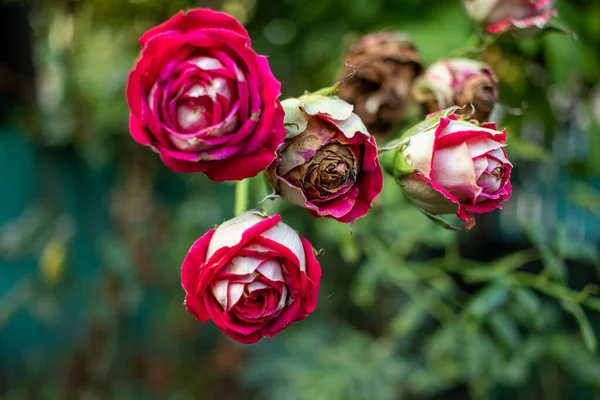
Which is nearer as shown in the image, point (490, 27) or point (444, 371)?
point (490, 27)

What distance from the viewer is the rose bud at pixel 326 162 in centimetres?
46

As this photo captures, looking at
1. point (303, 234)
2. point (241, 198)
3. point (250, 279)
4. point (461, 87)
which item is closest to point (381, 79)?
→ point (461, 87)

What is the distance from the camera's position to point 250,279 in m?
0.44

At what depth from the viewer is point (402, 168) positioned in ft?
1.69

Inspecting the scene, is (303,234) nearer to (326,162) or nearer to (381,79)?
(381,79)

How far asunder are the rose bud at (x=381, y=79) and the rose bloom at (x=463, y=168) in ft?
0.65

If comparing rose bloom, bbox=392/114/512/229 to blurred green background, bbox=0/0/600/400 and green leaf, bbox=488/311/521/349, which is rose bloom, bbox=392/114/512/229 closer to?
blurred green background, bbox=0/0/600/400

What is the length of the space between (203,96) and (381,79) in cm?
32

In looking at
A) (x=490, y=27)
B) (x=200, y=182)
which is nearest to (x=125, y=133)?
(x=200, y=182)

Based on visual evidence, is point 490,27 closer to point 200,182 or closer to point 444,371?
point 444,371

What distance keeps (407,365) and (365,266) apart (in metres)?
0.46

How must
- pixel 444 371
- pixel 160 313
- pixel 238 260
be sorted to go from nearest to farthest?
pixel 238 260 → pixel 444 371 → pixel 160 313

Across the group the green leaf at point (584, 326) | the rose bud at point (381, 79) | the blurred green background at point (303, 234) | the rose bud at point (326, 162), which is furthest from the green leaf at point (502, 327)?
the rose bud at point (326, 162)

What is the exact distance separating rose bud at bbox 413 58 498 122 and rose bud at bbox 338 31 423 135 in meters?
0.04
